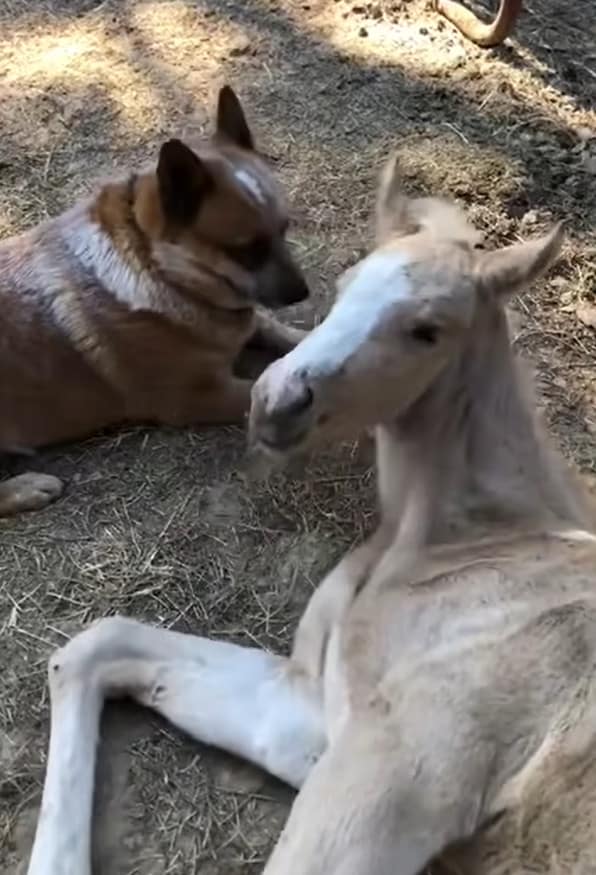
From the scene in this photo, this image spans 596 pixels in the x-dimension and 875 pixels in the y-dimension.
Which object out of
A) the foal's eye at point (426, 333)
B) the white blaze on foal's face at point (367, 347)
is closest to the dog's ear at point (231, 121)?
the white blaze on foal's face at point (367, 347)

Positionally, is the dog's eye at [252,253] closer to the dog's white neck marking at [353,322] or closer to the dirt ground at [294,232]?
the dirt ground at [294,232]

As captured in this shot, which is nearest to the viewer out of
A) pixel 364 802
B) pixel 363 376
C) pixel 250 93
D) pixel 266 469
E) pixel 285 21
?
pixel 364 802

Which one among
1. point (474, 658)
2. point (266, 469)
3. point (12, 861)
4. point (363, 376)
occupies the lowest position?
point (12, 861)

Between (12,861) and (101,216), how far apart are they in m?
1.95

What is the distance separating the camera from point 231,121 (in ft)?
13.3

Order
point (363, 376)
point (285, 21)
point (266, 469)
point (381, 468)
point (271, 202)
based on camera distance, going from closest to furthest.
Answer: point (363, 376) < point (381, 468) < point (266, 469) < point (271, 202) < point (285, 21)

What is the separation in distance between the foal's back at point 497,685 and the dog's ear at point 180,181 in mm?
1409

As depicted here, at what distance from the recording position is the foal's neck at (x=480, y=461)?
9.64 ft

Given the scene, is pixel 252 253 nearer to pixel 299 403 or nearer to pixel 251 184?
pixel 251 184

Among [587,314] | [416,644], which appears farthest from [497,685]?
[587,314]

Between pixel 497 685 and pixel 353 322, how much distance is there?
78cm

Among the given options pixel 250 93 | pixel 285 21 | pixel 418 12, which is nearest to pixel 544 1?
pixel 418 12

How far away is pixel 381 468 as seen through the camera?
3119 millimetres

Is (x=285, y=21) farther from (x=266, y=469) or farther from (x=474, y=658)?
(x=474, y=658)
